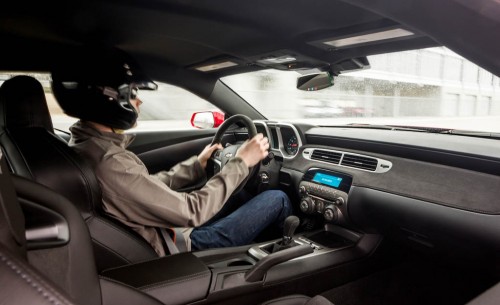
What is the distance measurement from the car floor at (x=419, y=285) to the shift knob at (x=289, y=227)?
529mm

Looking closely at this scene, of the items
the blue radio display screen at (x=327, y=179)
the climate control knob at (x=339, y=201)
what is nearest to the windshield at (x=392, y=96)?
the blue radio display screen at (x=327, y=179)

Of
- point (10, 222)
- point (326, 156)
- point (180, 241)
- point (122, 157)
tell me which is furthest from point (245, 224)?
point (10, 222)

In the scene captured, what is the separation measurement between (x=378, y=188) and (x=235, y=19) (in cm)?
126

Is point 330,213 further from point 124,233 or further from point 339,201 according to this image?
point 124,233

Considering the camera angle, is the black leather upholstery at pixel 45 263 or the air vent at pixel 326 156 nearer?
the black leather upholstery at pixel 45 263

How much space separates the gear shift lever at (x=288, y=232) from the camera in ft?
6.95

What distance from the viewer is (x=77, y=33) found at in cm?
237

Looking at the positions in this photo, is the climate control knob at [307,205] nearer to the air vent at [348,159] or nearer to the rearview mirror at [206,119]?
the air vent at [348,159]

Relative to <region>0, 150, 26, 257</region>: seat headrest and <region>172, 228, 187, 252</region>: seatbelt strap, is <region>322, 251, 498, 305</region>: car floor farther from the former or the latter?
<region>0, 150, 26, 257</region>: seat headrest

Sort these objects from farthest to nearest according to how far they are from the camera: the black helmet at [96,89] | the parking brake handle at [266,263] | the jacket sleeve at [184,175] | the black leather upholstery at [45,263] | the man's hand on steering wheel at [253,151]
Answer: the jacket sleeve at [184,175], the man's hand on steering wheel at [253,151], the parking brake handle at [266,263], the black helmet at [96,89], the black leather upholstery at [45,263]

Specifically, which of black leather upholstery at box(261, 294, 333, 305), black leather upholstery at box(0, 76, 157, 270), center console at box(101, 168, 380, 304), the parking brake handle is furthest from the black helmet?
black leather upholstery at box(261, 294, 333, 305)

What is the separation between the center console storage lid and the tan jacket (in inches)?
7.4

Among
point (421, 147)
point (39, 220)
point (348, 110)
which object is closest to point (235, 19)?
point (421, 147)

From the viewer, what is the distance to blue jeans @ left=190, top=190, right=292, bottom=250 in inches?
87.8
